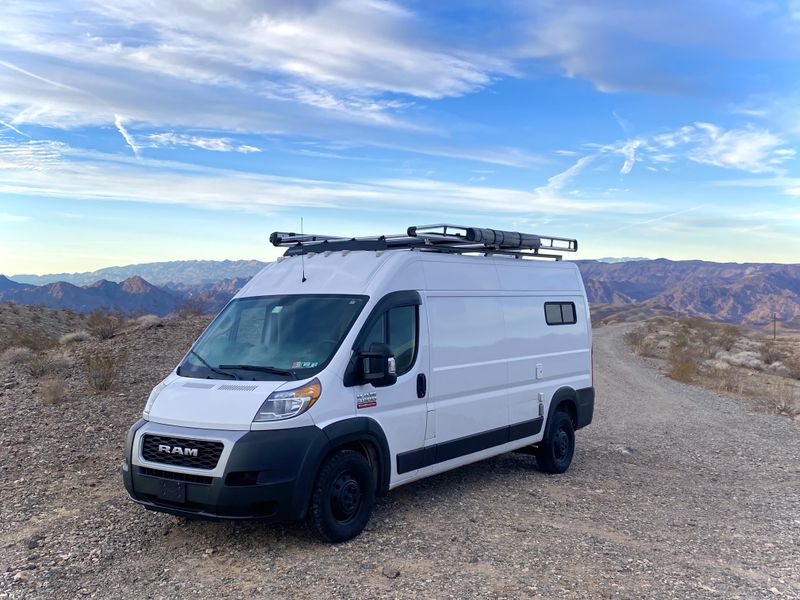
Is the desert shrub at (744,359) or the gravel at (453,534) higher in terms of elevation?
the gravel at (453,534)

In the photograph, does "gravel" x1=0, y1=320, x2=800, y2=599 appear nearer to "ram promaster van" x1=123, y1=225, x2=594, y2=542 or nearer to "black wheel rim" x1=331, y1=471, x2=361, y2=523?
"black wheel rim" x1=331, y1=471, x2=361, y2=523

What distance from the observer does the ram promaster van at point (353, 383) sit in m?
5.65

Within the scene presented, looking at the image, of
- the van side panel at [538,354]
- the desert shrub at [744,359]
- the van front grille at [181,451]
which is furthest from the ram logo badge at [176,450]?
the desert shrub at [744,359]

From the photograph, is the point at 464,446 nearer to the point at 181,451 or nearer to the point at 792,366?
the point at 181,451

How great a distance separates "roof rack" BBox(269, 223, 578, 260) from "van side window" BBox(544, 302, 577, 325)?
2.50 ft

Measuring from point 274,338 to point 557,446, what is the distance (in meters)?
4.25

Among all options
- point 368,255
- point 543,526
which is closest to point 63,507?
point 368,255

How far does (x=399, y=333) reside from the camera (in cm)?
678

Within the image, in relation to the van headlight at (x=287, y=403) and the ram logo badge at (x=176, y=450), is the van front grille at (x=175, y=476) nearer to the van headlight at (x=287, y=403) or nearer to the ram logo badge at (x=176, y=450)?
the ram logo badge at (x=176, y=450)

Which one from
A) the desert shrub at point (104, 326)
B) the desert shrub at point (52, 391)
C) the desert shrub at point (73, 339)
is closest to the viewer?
the desert shrub at point (52, 391)

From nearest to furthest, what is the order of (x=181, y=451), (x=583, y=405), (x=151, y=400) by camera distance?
(x=181, y=451) → (x=151, y=400) → (x=583, y=405)

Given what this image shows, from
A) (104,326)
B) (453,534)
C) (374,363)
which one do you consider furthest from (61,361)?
(453,534)

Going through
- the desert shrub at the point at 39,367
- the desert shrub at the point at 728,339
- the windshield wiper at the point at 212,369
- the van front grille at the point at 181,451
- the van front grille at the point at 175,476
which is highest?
the windshield wiper at the point at 212,369

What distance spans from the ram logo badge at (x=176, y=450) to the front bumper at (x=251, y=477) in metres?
0.10
